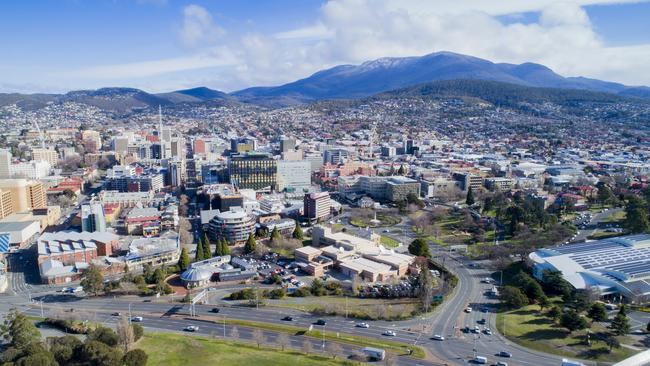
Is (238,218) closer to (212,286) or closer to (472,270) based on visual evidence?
(212,286)

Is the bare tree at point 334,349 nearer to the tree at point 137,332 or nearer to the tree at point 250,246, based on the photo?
the tree at point 137,332

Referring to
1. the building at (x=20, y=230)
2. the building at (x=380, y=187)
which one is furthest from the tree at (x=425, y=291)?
the building at (x=20, y=230)

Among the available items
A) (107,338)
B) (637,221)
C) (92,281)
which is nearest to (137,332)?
(107,338)

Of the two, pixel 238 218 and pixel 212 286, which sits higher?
pixel 238 218

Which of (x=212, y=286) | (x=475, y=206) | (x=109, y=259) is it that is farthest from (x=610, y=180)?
(x=109, y=259)

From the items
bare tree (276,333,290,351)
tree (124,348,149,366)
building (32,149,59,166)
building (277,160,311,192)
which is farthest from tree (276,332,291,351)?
building (32,149,59,166)

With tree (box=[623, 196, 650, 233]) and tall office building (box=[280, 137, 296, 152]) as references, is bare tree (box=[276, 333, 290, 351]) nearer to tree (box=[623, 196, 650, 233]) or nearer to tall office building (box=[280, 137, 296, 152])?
tree (box=[623, 196, 650, 233])

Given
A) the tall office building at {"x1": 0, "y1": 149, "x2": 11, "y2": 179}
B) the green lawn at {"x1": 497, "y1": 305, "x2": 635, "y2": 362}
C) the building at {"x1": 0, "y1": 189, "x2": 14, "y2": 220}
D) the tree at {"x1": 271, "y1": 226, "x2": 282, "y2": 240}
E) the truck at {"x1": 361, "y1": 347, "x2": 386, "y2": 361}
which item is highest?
the tall office building at {"x1": 0, "y1": 149, "x2": 11, "y2": 179}
